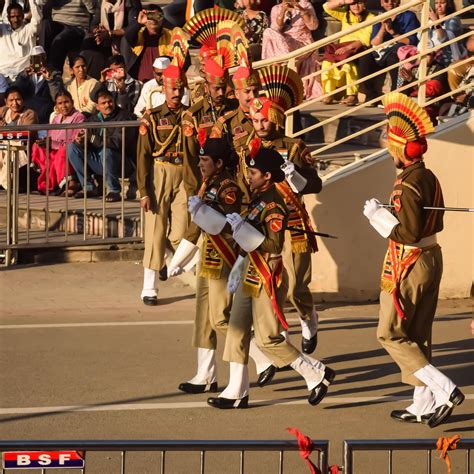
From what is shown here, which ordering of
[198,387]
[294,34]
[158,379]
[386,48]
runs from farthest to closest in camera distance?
1. [294,34]
2. [386,48]
3. [158,379]
4. [198,387]

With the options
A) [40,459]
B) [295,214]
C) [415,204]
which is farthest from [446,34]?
[40,459]

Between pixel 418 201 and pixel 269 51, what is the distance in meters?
6.87

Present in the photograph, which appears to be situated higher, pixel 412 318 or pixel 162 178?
pixel 162 178

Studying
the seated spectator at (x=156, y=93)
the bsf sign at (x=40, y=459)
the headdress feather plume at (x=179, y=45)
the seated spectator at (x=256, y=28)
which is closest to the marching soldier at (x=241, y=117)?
the headdress feather plume at (x=179, y=45)

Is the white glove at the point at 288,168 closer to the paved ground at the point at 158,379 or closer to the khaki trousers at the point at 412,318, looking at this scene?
the paved ground at the point at 158,379

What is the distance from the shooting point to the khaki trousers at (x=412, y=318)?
954 centimetres

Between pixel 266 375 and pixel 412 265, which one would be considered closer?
pixel 412 265

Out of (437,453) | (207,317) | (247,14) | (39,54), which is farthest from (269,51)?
(437,453)

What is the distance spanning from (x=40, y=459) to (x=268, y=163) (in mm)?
3940

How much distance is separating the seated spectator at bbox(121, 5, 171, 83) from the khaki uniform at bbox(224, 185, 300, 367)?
7.61 m

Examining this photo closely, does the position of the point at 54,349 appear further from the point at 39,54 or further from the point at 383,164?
the point at 39,54

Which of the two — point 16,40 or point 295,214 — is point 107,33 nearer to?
point 16,40

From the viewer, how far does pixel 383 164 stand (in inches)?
509

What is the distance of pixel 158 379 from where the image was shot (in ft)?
34.7
